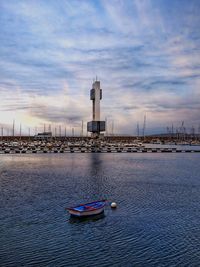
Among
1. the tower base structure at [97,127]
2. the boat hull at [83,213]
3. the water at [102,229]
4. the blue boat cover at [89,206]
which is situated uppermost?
the tower base structure at [97,127]

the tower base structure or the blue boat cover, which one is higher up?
the tower base structure

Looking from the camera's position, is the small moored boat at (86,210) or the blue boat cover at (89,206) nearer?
the small moored boat at (86,210)

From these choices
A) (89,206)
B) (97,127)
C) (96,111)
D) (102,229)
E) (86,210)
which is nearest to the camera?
(102,229)

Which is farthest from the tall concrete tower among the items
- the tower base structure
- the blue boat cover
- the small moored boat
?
the small moored boat

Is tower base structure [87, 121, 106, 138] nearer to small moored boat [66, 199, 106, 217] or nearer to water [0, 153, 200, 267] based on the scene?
water [0, 153, 200, 267]

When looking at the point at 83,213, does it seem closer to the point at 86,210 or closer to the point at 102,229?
the point at 86,210

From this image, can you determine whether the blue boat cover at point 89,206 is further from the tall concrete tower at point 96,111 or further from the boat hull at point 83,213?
the tall concrete tower at point 96,111

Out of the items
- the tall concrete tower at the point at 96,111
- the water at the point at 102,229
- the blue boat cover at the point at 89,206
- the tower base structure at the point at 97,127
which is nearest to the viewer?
the water at the point at 102,229

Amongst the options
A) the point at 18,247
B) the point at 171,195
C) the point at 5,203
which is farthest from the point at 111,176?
the point at 18,247

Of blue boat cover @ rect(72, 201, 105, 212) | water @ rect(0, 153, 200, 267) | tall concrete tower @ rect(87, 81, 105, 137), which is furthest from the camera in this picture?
tall concrete tower @ rect(87, 81, 105, 137)

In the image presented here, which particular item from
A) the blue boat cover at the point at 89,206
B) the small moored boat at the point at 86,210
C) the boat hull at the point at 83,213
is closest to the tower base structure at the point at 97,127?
the blue boat cover at the point at 89,206

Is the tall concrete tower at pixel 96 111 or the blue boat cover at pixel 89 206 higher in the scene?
the tall concrete tower at pixel 96 111

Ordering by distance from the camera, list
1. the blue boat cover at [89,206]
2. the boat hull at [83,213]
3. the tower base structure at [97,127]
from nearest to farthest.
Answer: the boat hull at [83,213] → the blue boat cover at [89,206] → the tower base structure at [97,127]

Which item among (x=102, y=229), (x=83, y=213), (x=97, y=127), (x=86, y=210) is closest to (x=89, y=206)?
(x=86, y=210)
